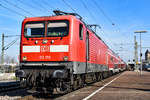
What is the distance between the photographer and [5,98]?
948 centimetres

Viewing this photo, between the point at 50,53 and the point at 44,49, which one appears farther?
the point at 44,49

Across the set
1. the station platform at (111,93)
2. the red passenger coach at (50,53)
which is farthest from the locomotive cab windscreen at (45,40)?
the station platform at (111,93)

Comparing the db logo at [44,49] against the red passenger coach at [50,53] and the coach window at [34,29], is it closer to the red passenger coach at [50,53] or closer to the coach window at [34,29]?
the red passenger coach at [50,53]

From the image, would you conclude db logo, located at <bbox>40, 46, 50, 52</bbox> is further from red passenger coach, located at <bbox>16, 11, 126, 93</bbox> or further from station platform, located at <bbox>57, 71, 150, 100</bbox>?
station platform, located at <bbox>57, 71, 150, 100</bbox>

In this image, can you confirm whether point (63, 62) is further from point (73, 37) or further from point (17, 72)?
point (17, 72)

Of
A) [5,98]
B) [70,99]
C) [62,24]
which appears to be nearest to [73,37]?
[62,24]

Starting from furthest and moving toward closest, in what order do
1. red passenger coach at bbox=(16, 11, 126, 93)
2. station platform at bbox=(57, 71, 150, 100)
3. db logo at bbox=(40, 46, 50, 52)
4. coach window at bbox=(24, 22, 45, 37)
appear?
coach window at bbox=(24, 22, 45, 37)
db logo at bbox=(40, 46, 50, 52)
red passenger coach at bbox=(16, 11, 126, 93)
station platform at bbox=(57, 71, 150, 100)

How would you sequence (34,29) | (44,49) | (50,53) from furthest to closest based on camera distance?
(34,29), (44,49), (50,53)

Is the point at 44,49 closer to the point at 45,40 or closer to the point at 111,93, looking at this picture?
the point at 45,40

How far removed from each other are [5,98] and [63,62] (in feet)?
10.1

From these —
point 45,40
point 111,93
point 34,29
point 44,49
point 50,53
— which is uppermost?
point 34,29

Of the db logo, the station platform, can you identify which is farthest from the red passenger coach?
the station platform

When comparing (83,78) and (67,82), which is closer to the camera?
(67,82)

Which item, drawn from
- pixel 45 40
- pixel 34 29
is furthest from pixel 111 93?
pixel 34 29
